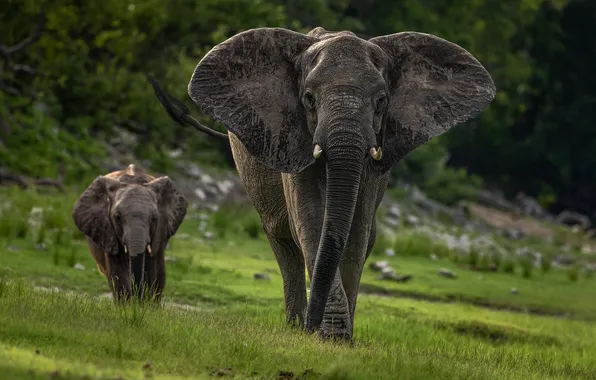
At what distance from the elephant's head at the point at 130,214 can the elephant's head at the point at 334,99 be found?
221 centimetres

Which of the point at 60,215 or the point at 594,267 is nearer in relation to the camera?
the point at 60,215

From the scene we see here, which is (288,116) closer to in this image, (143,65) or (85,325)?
(85,325)

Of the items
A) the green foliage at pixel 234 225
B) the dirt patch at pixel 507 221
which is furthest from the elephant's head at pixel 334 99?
the dirt patch at pixel 507 221

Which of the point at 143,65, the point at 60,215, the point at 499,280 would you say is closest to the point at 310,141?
the point at 60,215

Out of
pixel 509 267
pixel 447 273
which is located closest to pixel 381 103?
pixel 447 273

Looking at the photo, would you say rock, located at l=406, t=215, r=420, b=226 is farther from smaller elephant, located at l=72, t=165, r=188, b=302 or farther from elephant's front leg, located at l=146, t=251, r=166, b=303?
elephant's front leg, located at l=146, t=251, r=166, b=303

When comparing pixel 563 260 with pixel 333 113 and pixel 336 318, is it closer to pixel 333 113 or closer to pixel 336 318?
pixel 336 318

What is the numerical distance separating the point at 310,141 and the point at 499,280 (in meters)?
12.3

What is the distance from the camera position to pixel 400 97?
982cm

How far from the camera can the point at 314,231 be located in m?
9.41

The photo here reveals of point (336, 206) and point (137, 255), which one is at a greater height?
point (336, 206)

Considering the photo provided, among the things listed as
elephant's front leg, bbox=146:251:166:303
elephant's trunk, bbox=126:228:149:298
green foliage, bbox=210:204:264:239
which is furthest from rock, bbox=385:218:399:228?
elephant's trunk, bbox=126:228:149:298

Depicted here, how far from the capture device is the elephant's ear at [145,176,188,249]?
479 inches

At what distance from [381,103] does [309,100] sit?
0.57m
